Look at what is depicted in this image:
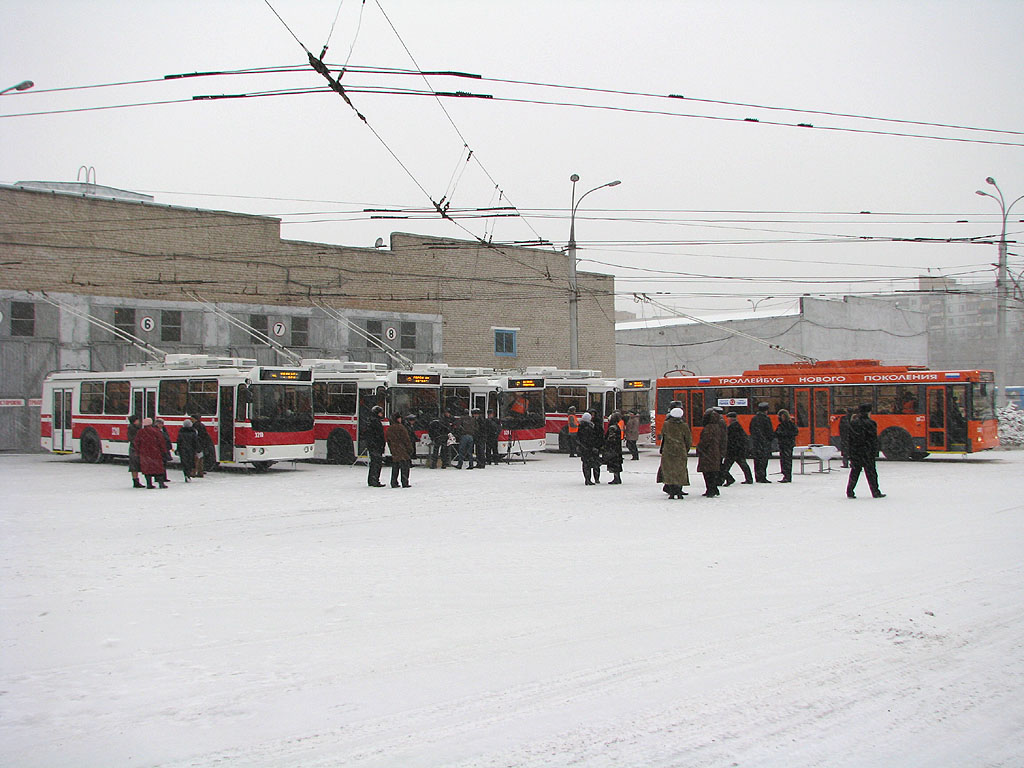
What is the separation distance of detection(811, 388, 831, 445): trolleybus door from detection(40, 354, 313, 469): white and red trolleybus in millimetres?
14735

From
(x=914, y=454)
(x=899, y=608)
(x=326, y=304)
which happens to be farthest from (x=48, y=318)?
(x=899, y=608)

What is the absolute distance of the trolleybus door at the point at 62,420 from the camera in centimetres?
2731

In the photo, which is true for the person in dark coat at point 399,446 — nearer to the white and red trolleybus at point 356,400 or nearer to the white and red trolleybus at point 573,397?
the white and red trolleybus at point 356,400

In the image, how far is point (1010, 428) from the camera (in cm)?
3144

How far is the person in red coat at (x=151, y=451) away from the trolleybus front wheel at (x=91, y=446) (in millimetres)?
9090

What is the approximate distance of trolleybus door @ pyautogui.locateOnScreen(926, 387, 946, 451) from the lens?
24.8 metres

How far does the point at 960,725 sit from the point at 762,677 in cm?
117

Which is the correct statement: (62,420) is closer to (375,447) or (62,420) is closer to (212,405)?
(212,405)

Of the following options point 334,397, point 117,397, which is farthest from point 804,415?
point 117,397

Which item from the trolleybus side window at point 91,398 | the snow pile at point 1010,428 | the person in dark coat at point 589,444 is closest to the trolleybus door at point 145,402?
the trolleybus side window at point 91,398

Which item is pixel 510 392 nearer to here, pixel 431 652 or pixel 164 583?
pixel 164 583

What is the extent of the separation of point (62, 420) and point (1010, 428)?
101ft

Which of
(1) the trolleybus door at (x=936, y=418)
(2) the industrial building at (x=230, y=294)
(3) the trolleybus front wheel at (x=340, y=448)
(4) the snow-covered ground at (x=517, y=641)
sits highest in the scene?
(2) the industrial building at (x=230, y=294)

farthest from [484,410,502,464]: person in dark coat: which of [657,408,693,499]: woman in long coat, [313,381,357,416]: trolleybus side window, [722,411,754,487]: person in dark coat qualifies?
[657,408,693,499]: woman in long coat
